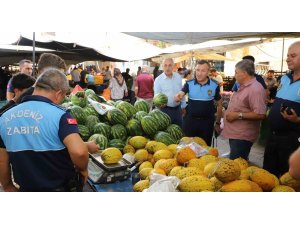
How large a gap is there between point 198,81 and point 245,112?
3.30ft

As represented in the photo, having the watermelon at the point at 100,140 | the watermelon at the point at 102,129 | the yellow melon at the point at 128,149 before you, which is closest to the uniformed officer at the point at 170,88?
the watermelon at the point at 102,129

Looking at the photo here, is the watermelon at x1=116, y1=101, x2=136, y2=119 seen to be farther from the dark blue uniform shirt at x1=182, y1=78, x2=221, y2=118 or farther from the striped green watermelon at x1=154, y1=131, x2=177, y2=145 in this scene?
the dark blue uniform shirt at x1=182, y1=78, x2=221, y2=118

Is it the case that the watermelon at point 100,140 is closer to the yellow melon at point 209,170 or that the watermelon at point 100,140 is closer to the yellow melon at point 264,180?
the yellow melon at point 209,170

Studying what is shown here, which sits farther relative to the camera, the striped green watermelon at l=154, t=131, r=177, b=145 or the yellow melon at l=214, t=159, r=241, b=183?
the striped green watermelon at l=154, t=131, r=177, b=145

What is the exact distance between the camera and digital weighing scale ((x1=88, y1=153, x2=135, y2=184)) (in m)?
2.91

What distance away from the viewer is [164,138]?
3729 mm

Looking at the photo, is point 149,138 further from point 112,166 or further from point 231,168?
point 231,168

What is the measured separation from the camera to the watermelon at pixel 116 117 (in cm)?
397

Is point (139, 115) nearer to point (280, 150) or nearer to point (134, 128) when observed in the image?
point (134, 128)

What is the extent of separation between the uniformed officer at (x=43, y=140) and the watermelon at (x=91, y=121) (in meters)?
1.71

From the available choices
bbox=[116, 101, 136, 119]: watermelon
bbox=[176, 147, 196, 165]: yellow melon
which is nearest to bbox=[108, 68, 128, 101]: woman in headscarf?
bbox=[116, 101, 136, 119]: watermelon

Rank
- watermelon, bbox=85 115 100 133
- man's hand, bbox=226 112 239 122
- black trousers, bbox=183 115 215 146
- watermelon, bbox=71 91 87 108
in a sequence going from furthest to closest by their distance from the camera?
black trousers, bbox=183 115 215 146 → watermelon, bbox=71 91 87 108 → watermelon, bbox=85 115 100 133 → man's hand, bbox=226 112 239 122

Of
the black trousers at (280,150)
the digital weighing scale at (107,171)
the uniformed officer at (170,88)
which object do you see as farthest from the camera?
the uniformed officer at (170,88)
